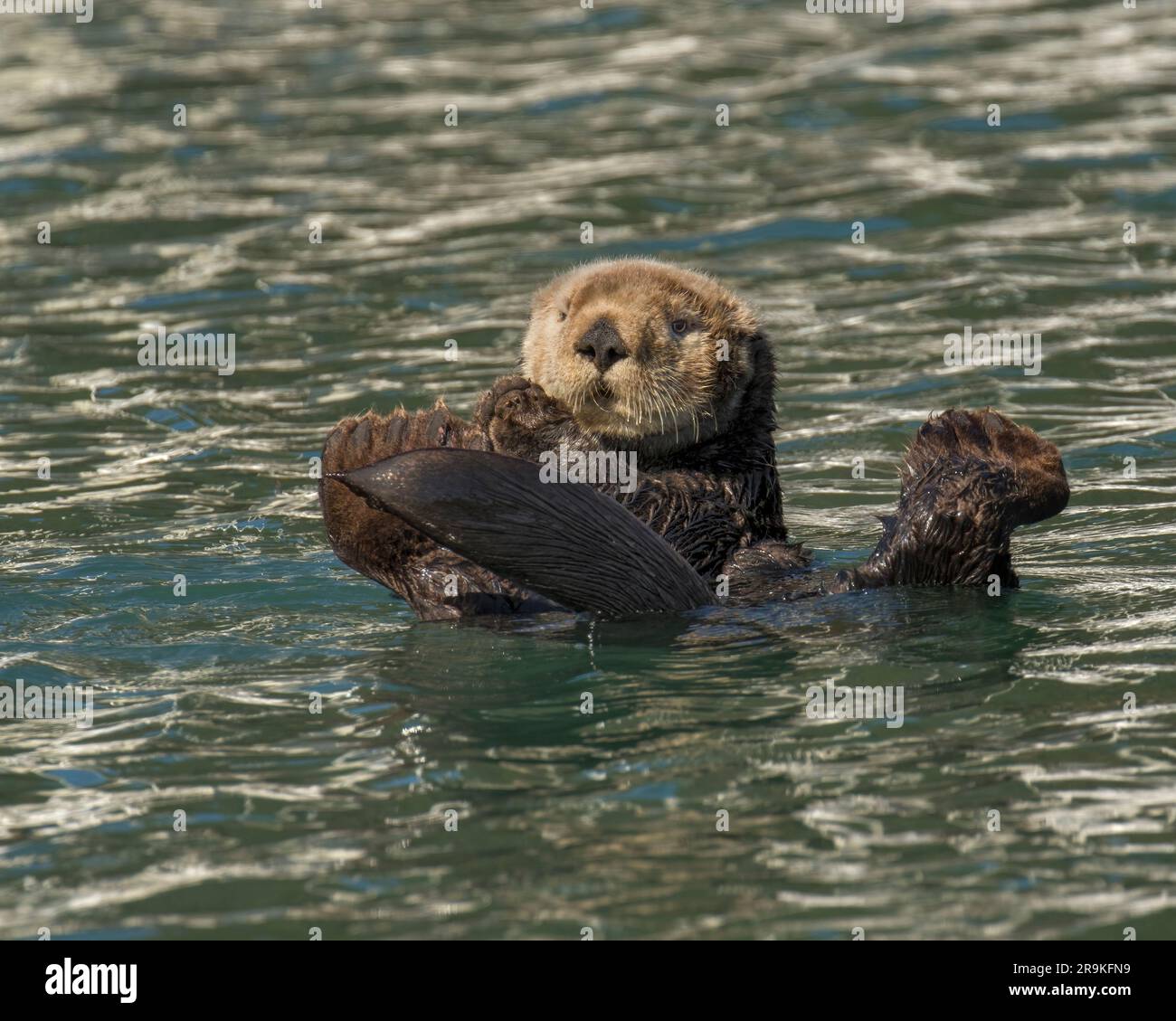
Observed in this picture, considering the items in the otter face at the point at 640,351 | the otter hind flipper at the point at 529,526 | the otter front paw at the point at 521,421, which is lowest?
the otter hind flipper at the point at 529,526

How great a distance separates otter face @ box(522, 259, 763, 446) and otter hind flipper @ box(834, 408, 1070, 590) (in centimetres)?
70

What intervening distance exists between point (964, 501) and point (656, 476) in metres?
1.03

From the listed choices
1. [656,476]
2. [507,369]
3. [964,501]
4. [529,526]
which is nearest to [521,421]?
[656,476]

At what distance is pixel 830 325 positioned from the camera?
10.4m

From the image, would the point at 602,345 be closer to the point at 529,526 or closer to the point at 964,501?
the point at 529,526

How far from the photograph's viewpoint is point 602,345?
18.3 feet

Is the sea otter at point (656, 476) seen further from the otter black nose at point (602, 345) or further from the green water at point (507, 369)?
the green water at point (507, 369)

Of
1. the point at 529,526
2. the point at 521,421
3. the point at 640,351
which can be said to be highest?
the point at 640,351

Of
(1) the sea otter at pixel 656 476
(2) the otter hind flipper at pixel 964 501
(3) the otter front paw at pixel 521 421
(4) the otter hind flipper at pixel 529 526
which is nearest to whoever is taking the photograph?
(4) the otter hind flipper at pixel 529 526

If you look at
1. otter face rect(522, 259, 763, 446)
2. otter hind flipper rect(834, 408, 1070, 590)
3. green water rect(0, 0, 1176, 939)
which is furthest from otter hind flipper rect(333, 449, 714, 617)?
otter hind flipper rect(834, 408, 1070, 590)

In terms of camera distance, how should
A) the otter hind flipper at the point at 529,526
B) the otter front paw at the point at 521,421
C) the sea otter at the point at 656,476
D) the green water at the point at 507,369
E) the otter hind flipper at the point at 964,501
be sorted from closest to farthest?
1. the green water at the point at 507,369
2. the otter hind flipper at the point at 529,526
3. the sea otter at the point at 656,476
4. the otter hind flipper at the point at 964,501
5. the otter front paw at the point at 521,421

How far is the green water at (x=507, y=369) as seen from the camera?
13.5 ft

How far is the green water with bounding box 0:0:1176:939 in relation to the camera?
411cm

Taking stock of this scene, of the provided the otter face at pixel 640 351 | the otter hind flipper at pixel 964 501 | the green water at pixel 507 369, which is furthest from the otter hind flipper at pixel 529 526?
the otter hind flipper at pixel 964 501
